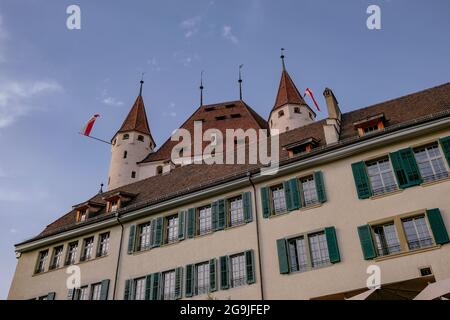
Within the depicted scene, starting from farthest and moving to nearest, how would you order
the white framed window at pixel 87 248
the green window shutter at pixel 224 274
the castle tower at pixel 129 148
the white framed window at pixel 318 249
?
the castle tower at pixel 129 148 < the white framed window at pixel 87 248 < the green window shutter at pixel 224 274 < the white framed window at pixel 318 249

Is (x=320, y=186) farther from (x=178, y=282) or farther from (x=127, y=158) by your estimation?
(x=127, y=158)

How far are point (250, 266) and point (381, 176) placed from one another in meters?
5.91

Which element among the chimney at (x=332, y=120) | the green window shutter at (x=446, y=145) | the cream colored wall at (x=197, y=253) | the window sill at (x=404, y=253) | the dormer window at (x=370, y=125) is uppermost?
the chimney at (x=332, y=120)

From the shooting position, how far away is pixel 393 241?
624 inches

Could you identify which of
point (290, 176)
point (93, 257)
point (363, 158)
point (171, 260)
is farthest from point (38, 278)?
point (363, 158)

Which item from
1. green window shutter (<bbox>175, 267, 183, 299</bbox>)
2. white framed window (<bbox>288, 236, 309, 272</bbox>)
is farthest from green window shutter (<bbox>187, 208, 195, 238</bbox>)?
white framed window (<bbox>288, 236, 309, 272</bbox>)

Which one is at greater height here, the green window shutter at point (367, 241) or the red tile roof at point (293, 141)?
the red tile roof at point (293, 141)

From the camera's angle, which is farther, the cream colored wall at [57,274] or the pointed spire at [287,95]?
the pointed spire at [287,95]

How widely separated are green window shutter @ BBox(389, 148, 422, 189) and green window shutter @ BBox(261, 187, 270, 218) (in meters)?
5.01

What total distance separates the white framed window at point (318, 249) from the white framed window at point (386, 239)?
1.77m

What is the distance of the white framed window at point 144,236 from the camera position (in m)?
21.4

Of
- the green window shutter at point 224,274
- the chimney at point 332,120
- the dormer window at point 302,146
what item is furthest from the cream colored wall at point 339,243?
the chimney at point 332,120

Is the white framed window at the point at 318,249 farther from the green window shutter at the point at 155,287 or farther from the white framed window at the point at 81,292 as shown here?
the white framed window at the point at 81,292

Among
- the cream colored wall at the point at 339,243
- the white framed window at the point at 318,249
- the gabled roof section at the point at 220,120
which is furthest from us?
the gabled roof section at the point at 220,120
